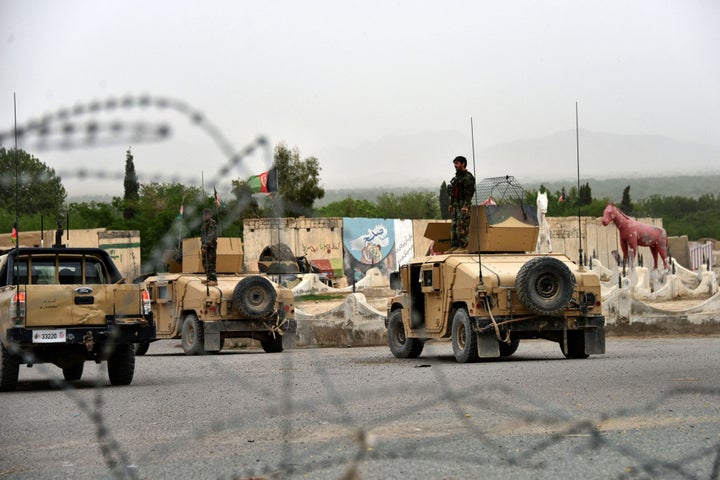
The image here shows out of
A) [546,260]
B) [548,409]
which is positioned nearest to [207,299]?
[546,260]

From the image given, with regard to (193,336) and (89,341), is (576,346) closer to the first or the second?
(89,341)

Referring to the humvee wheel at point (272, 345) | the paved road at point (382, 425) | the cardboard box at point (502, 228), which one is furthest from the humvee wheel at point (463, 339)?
the humvee wheel at point (272, 345)

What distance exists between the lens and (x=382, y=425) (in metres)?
9.04

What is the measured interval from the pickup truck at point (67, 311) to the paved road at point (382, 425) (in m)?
0.44

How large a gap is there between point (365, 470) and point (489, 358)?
11.5 m

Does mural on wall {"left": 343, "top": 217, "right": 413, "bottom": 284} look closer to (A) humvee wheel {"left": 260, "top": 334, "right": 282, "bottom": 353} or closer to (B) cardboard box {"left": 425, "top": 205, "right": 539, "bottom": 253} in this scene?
(A) humvee wheel {"left": 260, "top": 334, "right": 282, "bottom": 353}

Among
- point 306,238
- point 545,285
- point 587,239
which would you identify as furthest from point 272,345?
point 587,239

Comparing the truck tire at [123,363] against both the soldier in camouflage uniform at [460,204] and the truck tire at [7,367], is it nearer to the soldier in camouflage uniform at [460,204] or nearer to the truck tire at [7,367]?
the truck tire at [7,367]

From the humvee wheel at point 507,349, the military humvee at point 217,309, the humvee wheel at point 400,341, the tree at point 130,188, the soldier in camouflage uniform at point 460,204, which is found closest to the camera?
the tree at point 130,188

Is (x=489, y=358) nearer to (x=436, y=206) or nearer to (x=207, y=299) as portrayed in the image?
(x=207, y=299)

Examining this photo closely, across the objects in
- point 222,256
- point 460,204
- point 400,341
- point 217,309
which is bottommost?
point 400,341

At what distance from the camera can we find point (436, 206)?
11094 cm

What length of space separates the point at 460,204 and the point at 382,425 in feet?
31.3

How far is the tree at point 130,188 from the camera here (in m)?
4.30
